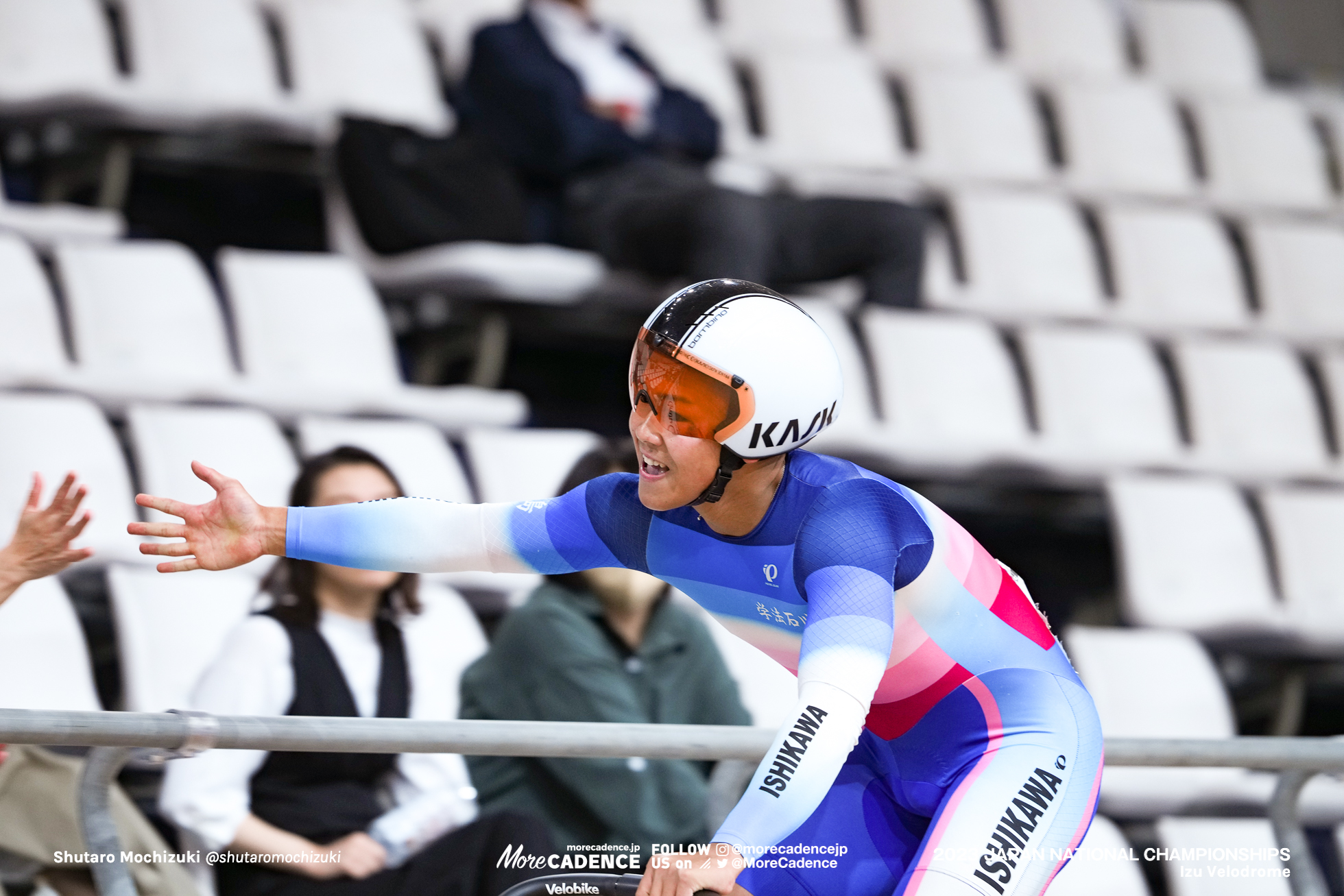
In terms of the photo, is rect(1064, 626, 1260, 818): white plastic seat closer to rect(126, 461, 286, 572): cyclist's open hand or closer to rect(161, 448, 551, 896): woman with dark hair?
rect(161, 448, 551, 896): woman with dark hair

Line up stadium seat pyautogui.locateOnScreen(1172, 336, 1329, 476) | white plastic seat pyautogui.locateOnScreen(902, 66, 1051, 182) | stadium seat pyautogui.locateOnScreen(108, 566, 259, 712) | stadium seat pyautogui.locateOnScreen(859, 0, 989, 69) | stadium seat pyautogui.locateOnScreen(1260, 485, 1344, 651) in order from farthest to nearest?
stadium seat pyautogui.locateOnScreen(859, 0, 989, 69)
white plastic seat pyautogui.locateOnScreen(902, 66, 1051, 182)
stadium seat pyautogui.locateOnScreen(1172, 336, 1329, 476)
stadium seat pyautogui.locateOnScreen(1260, 485, 1344, 651)
stadium seat pyautogui.locateOnScreen(108, 566, 259, 712)

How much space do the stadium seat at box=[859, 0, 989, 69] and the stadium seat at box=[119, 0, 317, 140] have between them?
311 centimetres

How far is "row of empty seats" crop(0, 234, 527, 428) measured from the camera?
4734 mm

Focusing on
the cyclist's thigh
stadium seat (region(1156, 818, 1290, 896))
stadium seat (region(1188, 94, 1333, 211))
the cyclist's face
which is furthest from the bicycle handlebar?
stadium seat (region(1188, 94, 1333, 211))

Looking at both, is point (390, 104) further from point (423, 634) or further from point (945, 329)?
point (423, 634)

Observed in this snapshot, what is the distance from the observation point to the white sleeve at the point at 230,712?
130 inches

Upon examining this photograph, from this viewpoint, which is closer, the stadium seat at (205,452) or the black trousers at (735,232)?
the stadium seat at (205,452)

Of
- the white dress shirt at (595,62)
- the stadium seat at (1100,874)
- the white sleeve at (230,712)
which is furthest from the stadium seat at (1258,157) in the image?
the white sleeve at (230,712)

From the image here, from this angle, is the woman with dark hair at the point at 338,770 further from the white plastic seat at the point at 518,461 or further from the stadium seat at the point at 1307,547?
the stadium seat at the point at 1307,547

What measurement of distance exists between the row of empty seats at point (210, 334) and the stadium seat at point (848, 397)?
1089 mm

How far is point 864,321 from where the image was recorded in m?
6.07

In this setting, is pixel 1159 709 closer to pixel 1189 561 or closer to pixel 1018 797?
pixel 1189 561

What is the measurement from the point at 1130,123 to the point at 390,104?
11.9 ft

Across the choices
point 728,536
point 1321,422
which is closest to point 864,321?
point 1321,422
